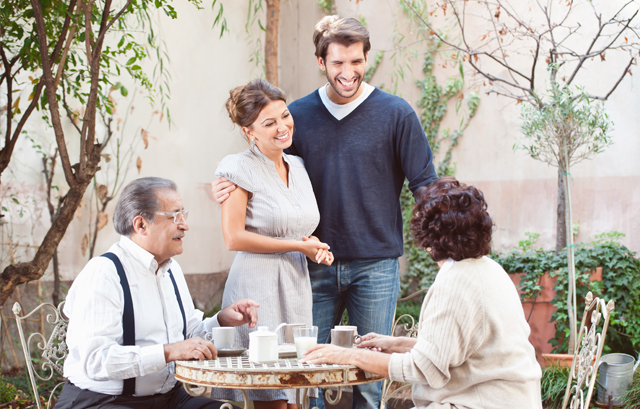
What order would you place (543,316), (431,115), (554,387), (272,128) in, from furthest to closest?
(431,115) → (543,316) → (554,387) → (272,128)

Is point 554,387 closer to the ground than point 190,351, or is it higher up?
closer to the ground

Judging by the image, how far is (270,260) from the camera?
2.29m

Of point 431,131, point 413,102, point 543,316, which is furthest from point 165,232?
point 413,102

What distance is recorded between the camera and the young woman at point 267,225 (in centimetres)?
225

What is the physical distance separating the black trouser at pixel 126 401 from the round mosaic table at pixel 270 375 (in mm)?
313

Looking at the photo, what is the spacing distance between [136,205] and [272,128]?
58 centimetres

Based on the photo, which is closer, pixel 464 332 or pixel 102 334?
pixel 464 332

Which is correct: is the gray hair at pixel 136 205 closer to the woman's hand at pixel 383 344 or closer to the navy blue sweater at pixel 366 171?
the navy blue sweater at pixel 366 171

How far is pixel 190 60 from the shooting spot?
6215mm

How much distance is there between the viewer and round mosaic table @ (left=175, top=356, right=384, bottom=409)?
5.49 feet

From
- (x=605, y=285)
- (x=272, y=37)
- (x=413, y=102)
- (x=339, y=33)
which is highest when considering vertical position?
(x=272, y=37)

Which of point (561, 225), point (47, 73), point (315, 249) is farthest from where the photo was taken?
point (561, 225)

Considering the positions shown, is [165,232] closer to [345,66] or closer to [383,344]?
[383,344]

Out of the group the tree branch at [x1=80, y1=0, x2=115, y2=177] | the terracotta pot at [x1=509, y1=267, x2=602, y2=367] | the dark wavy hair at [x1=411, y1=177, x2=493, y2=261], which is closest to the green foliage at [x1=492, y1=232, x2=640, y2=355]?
the terracotta pot at [x1=509, y1=267, x2=602, y2=367]
